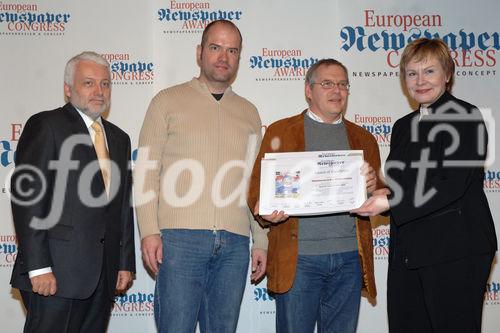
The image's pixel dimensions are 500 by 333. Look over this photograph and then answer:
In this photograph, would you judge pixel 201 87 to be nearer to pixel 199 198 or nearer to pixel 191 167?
pixel 191 167

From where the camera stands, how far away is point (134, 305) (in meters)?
4.15

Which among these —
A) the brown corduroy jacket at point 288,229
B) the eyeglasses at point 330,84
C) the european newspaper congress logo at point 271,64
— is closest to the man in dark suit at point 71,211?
the brown corduroy jacket at point 288,229

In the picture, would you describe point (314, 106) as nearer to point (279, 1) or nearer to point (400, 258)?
point (400, 258)

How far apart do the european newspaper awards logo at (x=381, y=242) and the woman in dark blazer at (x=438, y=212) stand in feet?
5.30

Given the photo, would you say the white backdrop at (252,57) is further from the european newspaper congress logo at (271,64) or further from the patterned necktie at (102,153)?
the patterned necktie at (102,153)

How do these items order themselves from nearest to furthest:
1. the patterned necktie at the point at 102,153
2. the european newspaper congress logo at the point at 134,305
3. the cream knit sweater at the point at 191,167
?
the patterned necktie at the point at 102,153, the cream knit sweater at the point at 191,167, the european newspaper congress logo at the point at 134,305

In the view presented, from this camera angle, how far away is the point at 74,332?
2.61m

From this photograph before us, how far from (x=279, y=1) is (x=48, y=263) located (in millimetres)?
2834

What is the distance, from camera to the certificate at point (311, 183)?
283cm

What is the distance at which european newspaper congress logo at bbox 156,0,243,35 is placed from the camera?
421cm

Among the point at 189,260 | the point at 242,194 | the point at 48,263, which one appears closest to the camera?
the point at 48,263

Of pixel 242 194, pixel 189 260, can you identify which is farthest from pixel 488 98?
pixel 189 260

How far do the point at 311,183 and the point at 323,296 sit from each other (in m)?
0.68

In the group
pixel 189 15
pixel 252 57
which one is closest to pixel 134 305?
pixel 252 57
